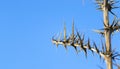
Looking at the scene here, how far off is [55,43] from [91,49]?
2.98 feet

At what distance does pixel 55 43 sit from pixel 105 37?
1203 millimetres

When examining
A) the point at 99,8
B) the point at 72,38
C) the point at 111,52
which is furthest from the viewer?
the point at 99,8

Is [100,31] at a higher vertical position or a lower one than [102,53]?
higher

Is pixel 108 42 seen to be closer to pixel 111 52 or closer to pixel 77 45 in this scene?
pixel 111 52

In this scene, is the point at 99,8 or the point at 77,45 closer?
the point at 77,45

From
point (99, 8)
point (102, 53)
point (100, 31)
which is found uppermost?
point (99, 8)

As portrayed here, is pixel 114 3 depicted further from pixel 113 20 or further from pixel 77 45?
pixel 77 45

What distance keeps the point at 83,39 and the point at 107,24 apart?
2.06 feet

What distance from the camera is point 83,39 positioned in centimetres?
749

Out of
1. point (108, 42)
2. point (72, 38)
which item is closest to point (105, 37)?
point (108, 42)

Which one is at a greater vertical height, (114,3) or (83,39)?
(114,3)

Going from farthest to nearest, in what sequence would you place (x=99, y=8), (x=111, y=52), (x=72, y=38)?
(x=99, y=8), (x=72, y=38), (x=111, y=52)

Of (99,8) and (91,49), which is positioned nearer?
(91,49)

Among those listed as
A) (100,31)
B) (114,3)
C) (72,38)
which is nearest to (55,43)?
(72,38)
